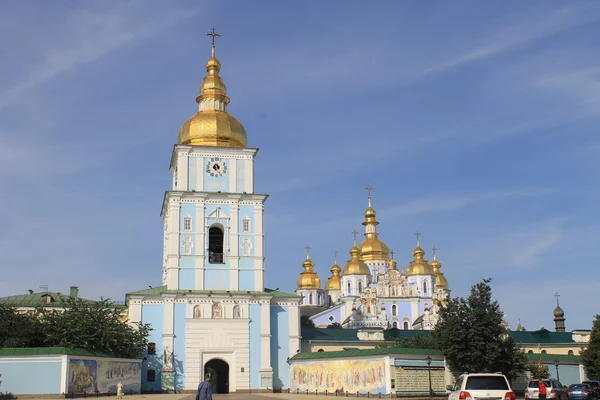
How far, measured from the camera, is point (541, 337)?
6156cm

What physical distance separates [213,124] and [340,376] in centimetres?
1759

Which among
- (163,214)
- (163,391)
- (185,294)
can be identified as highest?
(163,214)

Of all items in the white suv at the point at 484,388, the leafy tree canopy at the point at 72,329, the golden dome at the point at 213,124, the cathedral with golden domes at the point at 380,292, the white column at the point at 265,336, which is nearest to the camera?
the white suv at the point at 484,388

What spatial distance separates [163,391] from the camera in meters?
41.2

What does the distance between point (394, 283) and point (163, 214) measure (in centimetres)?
4576

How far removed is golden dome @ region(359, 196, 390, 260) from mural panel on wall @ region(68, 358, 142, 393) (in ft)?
188

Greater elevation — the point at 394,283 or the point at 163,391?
the point at 394,283

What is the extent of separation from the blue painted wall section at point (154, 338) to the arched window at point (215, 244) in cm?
452

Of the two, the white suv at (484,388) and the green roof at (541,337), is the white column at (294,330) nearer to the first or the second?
the green roof at (541,337)

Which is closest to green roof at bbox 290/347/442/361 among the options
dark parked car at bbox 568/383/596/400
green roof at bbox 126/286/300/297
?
green roof at bbox 126/286/300/297

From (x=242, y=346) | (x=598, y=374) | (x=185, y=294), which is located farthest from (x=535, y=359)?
(x=185, y=294)

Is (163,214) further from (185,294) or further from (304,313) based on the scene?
(304,313)

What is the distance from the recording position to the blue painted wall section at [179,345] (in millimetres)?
41719

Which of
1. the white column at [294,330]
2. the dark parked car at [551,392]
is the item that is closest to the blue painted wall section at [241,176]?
the white column at [294,330]
